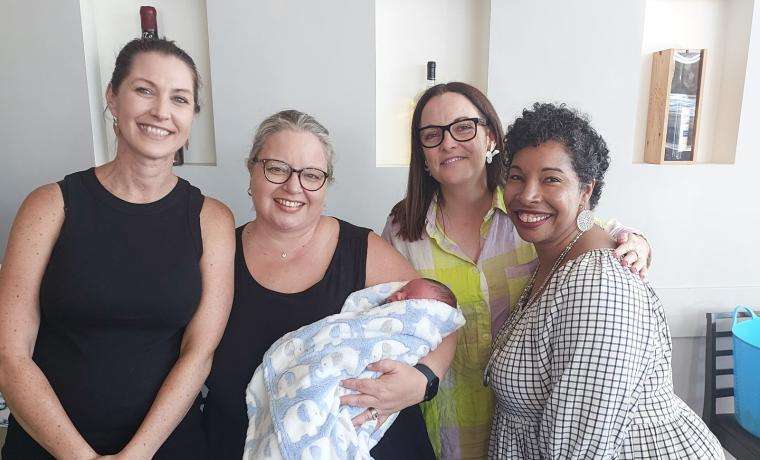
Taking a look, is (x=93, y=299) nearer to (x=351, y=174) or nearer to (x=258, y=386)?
(x=258, y=386)

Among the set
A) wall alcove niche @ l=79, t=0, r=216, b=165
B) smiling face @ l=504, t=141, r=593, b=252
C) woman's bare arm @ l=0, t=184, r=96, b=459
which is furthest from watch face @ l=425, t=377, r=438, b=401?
wall alcove niche @ l=79, t=0, r=216, b=165

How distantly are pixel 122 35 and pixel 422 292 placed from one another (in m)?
1.56

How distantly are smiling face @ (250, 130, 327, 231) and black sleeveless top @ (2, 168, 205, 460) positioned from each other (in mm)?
225

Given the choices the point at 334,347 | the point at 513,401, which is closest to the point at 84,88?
the point at 334,347

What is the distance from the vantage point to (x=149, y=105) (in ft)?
3.73

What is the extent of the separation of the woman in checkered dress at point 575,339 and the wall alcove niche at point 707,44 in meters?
1.24

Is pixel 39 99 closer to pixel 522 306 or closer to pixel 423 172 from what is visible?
pixel 423 172

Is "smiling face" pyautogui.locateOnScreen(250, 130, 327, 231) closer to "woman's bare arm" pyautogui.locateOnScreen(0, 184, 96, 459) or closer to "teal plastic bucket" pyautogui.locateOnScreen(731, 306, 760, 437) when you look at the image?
"woman's bare arm" pyautogui.locateOnScreen(0, 184, 96, 459)

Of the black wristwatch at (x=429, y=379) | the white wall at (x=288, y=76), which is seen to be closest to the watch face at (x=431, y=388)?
the black wristwatch at (x=429, y=379)

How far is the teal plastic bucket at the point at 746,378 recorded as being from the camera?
6.02ft

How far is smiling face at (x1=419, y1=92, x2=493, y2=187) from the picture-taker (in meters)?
1.44

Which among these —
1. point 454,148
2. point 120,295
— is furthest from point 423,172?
point 120,295

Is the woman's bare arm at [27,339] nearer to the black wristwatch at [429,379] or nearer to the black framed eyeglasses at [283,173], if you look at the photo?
the black framed eyeglasses at [283,173]

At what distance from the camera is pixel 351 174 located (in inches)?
75.8
